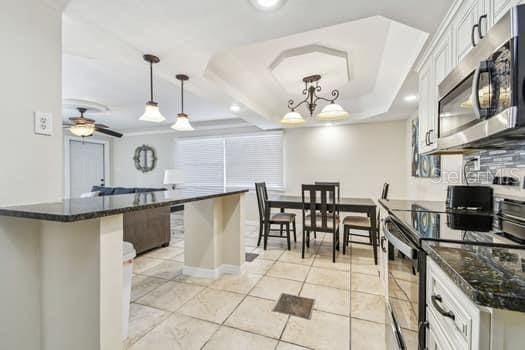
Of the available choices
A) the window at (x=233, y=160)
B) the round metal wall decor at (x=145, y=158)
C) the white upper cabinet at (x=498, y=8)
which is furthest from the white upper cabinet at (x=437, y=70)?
the round metal wall decor at (x=145, y=158)

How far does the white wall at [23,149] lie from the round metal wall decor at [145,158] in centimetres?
526

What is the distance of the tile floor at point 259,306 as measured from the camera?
1.61m

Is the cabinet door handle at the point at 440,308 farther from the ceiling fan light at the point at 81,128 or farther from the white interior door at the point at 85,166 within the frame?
the white interior door at the point at 85,166

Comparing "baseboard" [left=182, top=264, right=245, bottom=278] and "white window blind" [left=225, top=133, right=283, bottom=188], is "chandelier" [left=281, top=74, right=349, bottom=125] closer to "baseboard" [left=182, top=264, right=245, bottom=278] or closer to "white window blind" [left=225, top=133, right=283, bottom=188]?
"baseboard" [left=182, top=264, right=245, bottom=278]

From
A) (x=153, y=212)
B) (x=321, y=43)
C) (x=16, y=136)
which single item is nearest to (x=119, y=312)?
(x=16, y=136)

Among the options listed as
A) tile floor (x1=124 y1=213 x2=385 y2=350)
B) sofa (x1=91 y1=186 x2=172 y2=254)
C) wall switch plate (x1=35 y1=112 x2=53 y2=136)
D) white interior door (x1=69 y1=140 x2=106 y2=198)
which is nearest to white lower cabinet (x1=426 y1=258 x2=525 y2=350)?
tile floor (x1=124 y1=213 x2=385 y2=350)

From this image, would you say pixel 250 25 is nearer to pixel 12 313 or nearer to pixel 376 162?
pixel 12 313

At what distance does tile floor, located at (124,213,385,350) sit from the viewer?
1.61m

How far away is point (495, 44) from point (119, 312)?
81.1 inches

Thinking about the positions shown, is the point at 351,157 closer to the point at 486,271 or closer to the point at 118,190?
the point at 486,271

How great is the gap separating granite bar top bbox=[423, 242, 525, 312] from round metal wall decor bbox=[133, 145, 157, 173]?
→ 6.55 metres

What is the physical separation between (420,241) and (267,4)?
152 centimetres

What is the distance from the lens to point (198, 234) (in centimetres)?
262

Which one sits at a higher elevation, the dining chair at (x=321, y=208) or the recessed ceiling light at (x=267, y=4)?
the recessed ceiling light at (x=267, y=4)
